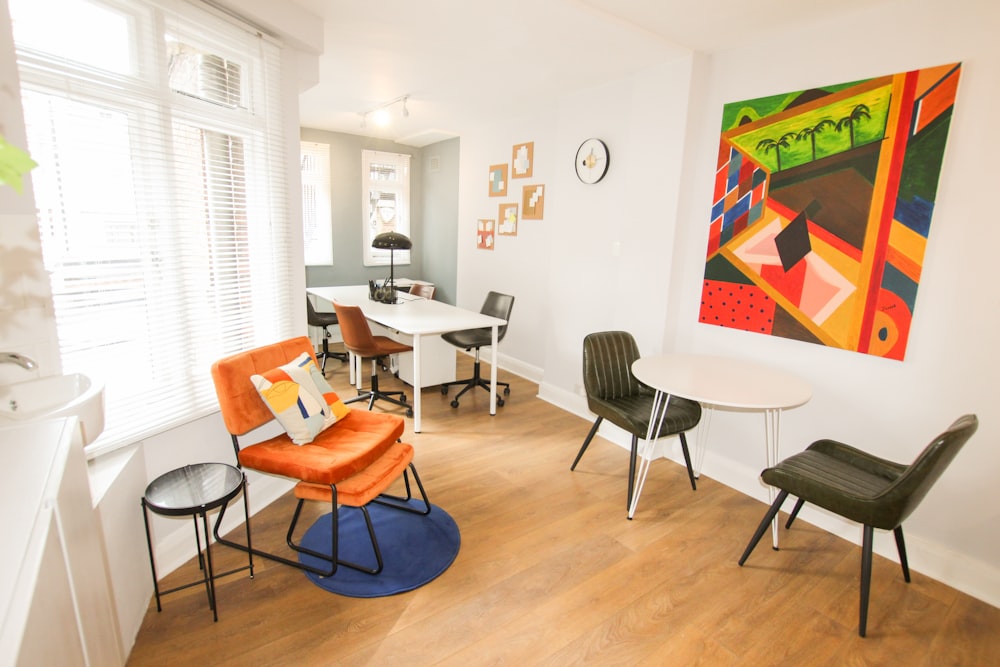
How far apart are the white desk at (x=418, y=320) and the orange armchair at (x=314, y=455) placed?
3.87 ft

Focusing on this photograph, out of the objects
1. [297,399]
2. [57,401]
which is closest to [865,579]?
[297,399]

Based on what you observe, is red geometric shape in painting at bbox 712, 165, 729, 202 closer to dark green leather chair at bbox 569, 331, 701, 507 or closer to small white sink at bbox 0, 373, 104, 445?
dark green leather chair at bbox 569, 331, 701, 507

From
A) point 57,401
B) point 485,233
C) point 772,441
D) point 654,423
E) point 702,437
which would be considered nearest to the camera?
point 57,401

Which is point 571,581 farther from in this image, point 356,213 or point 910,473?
point 356,213

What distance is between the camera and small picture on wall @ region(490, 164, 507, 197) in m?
Result: 5.02

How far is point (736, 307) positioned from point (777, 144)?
92 centimetres

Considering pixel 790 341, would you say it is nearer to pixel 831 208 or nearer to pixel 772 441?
pixel 772 441

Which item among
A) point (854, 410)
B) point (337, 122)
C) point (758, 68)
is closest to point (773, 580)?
point (854, 410)

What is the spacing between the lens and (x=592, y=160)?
3.79 meters

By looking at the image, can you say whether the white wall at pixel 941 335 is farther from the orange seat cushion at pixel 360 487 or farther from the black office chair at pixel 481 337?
the black office chair at pixel 481 337

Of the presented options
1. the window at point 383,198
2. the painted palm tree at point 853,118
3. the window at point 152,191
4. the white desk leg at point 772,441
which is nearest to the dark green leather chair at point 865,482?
the white desk leg at point 772,441

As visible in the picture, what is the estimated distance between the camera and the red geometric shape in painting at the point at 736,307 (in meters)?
2.81

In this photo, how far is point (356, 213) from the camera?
6.13m

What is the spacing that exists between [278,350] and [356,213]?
4.10 meters
